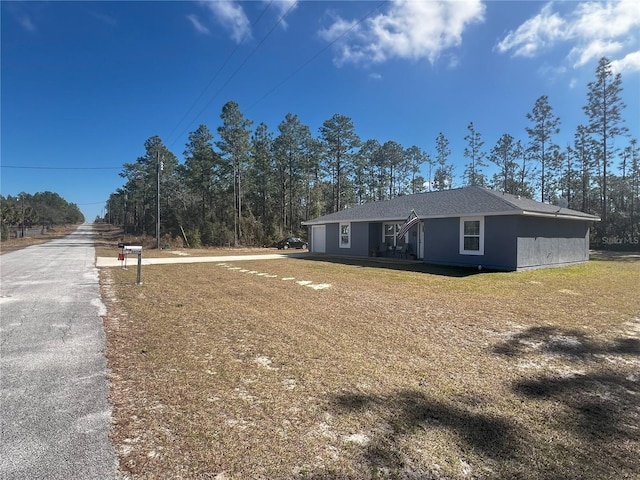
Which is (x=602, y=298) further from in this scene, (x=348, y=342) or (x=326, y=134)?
(x=326, y=134)

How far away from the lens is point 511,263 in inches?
482

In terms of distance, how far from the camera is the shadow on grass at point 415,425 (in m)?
2.13

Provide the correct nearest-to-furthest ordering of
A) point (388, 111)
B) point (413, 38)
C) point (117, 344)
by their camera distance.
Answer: point (117, 344) → point (413, 38) → point (388, 111)

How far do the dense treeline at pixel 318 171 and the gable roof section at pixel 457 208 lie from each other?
15.8 metres

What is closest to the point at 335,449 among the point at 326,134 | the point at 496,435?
the point at 496,435

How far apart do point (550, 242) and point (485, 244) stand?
3.29 metres

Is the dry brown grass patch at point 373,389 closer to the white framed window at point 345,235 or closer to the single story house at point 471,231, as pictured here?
the single story house at point 471,231

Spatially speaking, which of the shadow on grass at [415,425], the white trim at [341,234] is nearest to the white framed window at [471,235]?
the white trim at [341,234]

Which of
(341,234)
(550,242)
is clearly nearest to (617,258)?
(550,242)

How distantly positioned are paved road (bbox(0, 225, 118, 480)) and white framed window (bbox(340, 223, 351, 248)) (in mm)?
14227

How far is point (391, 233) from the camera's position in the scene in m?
17.8

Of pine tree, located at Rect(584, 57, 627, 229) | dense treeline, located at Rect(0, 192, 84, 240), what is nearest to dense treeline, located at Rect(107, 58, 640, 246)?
pine tree, located at Rect(584, 57, 627, 229)

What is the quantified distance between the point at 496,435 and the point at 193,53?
51.9ft

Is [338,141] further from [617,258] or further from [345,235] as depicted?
[617,258]
